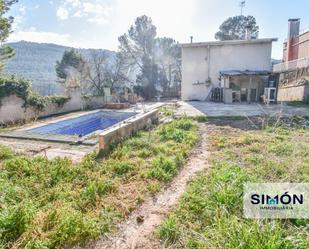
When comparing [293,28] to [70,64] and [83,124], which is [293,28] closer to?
[70,64]

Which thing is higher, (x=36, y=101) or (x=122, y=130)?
(x=36, y=101)

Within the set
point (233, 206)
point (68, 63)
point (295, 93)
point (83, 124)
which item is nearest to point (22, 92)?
point (83, 124)

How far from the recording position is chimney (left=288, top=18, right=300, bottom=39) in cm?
2719

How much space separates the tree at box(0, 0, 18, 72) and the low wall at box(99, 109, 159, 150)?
8.53 m

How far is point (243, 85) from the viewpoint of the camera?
2005cm

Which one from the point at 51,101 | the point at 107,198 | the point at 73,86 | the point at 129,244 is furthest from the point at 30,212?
the point at 73,86

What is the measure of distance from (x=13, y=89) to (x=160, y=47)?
69.2 feet

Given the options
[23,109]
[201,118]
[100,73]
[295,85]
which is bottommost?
[201,118]

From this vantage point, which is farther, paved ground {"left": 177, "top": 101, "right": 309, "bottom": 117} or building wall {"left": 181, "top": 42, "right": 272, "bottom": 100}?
building wall {"left": 181, "top": 42, "right": 272, "bottom": 100}

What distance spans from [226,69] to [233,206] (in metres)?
19.1

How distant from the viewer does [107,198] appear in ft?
13.3

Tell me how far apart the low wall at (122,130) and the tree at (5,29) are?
853 cm

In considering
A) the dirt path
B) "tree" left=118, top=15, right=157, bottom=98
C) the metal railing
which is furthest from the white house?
the dirt path

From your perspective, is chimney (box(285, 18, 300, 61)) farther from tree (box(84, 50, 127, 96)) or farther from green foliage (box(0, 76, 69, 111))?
green foliage (box(0, 76, 69, 111))
